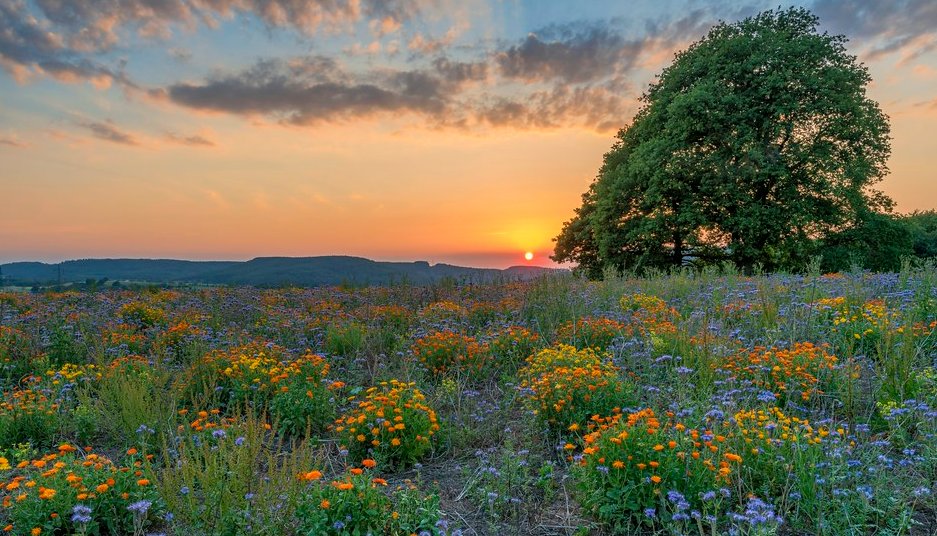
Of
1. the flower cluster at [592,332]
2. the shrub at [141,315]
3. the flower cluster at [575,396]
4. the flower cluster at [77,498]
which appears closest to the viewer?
the flower cluster at [77,498]

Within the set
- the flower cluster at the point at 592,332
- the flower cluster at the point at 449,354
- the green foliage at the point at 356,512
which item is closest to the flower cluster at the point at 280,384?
the flower cluster at the point at 449,354

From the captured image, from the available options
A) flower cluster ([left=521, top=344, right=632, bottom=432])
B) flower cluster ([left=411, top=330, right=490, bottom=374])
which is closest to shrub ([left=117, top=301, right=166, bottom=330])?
flower cluster ([left=411, top=330, right=490, bottom=374])

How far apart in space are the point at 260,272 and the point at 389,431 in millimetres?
40845

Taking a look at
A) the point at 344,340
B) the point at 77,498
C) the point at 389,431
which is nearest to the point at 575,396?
the point at 389,431

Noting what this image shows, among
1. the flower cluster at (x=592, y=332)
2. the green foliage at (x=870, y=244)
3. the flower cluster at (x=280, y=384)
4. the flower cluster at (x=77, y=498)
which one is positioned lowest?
the flower cluster at (x=77, y=498)

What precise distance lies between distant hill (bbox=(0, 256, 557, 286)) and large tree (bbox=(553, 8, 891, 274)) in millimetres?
10472

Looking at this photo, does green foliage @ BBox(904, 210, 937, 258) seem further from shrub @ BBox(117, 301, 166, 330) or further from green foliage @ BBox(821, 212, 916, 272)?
shrub @ BBox(117, 301, 166, 330)

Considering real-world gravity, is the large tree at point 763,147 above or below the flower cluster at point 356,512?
above

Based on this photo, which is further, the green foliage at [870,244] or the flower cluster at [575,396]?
the green foliage at [870,244]

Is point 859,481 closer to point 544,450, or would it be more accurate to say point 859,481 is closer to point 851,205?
point 544,450

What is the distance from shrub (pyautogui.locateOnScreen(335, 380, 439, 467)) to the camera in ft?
13.8

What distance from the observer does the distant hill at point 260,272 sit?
1216 cm

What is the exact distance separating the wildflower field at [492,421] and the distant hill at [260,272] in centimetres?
338

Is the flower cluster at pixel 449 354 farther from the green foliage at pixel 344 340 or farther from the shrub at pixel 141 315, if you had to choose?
the shrub at pixel 141 315
